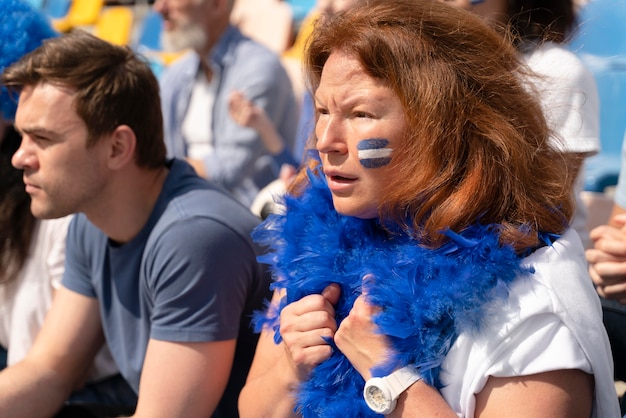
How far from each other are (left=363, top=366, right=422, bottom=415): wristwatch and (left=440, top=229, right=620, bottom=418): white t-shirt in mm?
63

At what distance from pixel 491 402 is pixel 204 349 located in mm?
811

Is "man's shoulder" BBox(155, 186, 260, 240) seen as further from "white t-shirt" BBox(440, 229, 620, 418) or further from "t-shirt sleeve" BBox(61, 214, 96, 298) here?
"white t-shirt" BBox(440, 229, 620, 418)

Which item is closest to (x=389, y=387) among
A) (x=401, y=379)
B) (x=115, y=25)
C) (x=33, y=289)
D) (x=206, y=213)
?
(x=401, y=379)

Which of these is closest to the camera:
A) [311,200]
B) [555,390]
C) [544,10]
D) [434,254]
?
[555,390]

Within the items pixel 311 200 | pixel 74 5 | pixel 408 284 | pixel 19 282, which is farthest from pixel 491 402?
pixel 74 5

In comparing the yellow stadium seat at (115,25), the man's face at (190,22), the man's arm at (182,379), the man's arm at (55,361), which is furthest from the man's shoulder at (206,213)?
the yellow stadium seat at (115,25)

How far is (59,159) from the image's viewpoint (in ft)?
6.97

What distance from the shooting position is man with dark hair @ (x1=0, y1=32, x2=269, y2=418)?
194cm

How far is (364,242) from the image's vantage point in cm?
157

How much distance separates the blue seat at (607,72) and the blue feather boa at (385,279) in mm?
1275

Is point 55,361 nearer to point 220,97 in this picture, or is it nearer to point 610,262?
point 610,262

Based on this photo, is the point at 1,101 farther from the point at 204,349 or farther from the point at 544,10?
the point at 544,10

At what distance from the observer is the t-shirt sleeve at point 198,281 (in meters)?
1.92

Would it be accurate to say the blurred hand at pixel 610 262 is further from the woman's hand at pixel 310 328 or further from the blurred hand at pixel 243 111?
the blurred hand at pixel 243 111
